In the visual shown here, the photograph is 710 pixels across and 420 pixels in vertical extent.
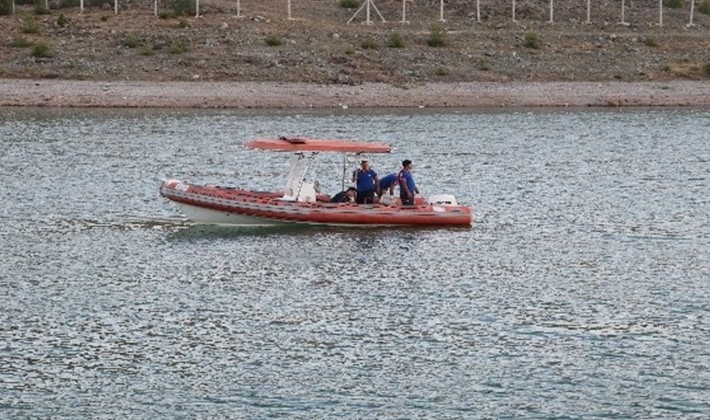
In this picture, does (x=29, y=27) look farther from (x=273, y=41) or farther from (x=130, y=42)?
(x=273, y=41)

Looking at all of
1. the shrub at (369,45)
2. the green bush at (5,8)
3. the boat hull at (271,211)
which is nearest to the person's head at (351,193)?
the boat hull at (271,211)

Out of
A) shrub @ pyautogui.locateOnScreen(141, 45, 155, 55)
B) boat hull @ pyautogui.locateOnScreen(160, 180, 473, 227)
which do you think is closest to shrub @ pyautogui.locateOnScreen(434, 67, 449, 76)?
shrub @ pyautogui.locateOnScreen(141, 45, 155, 55)

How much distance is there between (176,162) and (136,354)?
110 ft

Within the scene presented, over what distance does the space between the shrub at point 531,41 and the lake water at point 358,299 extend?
32079 millimetres

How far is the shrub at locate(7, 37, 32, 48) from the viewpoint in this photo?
3718 inches

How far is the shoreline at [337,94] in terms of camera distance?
286 feet

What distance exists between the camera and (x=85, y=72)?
9019 centimetres

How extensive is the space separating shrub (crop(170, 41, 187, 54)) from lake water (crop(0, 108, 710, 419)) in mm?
25415

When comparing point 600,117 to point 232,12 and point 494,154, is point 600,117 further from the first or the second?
point 232,12

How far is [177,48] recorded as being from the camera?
93.8 m

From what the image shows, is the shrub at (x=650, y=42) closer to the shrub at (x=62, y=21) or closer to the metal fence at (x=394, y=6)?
the metal fence at (x=394, y=6)

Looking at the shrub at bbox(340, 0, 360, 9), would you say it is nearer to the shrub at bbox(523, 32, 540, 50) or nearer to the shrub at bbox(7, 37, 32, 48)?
the shrub at bbox(523, 32, 540, 50)

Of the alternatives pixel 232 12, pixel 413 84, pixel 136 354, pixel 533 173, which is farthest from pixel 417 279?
pixel 232 12

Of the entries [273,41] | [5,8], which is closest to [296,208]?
[273,41]
